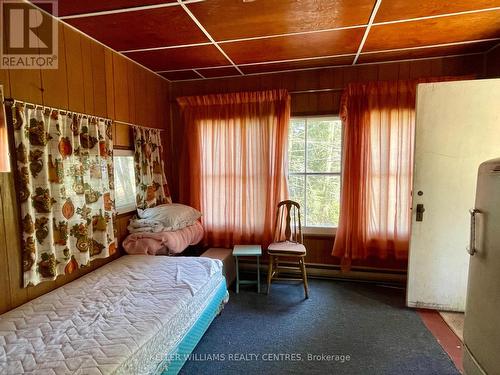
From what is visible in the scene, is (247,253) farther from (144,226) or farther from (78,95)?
(78,95)

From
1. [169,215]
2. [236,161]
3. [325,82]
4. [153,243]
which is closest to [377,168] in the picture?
[325,82]

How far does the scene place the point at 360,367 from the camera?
1.80m

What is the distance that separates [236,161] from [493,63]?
2.62 metres

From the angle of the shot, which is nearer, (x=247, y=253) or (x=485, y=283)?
(x=485, y=283)

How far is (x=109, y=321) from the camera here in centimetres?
148

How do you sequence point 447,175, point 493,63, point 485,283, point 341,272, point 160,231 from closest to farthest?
1. point 485,283
2. point 447,175
3. point 493,63
4. point 160,231
5. point 341,272

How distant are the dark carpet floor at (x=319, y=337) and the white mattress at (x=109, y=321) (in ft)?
1.21

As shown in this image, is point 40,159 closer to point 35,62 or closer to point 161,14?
point 35,62

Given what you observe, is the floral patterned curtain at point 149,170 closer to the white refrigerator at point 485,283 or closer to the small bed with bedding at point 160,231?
the small bed with bedding at point 160,231

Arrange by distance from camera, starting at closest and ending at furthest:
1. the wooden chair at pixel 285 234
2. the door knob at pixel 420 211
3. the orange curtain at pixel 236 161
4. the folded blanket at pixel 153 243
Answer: the door knob at pixel 420 211 → the folded blanket at pixel 153 243 → the wooden chair at pixel 285 234 → the orange curtain at pixel 236 161

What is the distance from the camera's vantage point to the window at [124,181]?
262cm

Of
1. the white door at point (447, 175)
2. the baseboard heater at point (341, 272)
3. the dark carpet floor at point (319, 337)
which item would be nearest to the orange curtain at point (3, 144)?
the dark carpet floor at point (319, 337)

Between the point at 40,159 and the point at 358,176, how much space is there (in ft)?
8.98

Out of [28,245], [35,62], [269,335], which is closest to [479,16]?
[269,335]
